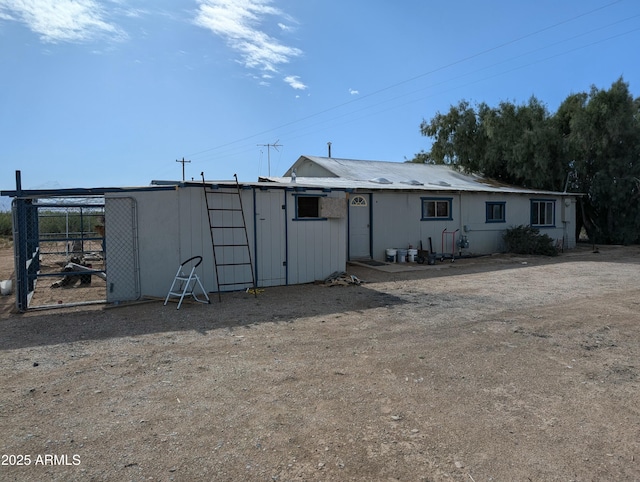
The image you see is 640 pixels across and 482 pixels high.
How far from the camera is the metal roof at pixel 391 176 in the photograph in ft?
55.6

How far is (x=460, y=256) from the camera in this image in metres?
16.2

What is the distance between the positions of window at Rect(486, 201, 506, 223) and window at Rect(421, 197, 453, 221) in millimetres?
2198

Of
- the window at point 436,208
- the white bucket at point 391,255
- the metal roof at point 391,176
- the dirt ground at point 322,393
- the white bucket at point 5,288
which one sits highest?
the metal roof at point 391,176

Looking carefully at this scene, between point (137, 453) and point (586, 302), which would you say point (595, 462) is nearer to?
point (137, 453)

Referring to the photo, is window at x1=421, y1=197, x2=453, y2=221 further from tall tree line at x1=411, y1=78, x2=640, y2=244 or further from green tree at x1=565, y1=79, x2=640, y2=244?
green tree at x1=565, y1=79, x2=640, y2=244

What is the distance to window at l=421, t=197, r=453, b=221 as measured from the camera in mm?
15836

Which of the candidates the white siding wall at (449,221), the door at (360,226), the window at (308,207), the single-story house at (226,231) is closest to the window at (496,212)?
the white siding wall at (449,221)

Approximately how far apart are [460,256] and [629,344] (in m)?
10.9

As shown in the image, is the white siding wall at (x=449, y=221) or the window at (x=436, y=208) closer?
the white siding wall at (x=449, y=221)

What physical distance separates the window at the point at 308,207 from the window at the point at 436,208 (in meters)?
6.47

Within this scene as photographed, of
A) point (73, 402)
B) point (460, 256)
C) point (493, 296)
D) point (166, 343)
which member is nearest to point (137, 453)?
point (73, 402)

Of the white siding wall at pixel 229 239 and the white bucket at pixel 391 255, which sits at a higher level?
the white siding wall at pixel 229 239

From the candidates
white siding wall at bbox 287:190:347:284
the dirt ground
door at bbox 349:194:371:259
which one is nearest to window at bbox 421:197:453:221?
door at bbox 349:194:371:259

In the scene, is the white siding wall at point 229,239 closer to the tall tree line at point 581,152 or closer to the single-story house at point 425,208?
the single-story house at point 425,208
